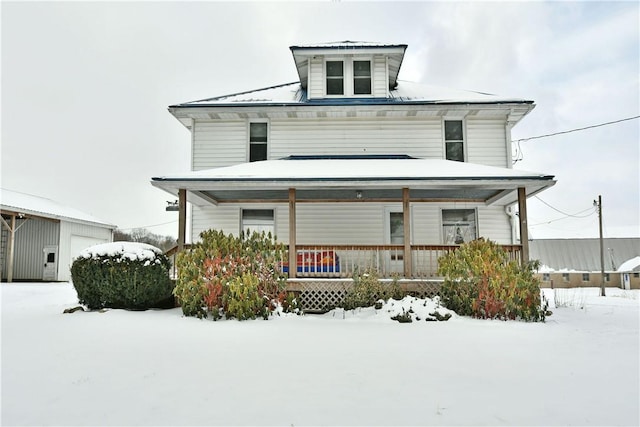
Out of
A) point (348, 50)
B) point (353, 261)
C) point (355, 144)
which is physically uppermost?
point (348, 50)

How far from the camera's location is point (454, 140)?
516 inches

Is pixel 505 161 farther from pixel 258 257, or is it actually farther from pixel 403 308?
pixel 258 257

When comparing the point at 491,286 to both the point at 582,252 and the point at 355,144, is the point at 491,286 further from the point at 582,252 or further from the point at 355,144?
the point at 582,252

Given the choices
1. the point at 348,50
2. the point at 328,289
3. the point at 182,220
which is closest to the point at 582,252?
the point at 348,50

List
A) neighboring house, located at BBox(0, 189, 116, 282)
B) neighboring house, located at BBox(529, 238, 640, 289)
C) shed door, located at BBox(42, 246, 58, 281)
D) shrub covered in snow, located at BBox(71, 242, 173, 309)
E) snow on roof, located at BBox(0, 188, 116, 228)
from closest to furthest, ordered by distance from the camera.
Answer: shrub covered in snow, located at BBox(71, 242, 173, 309) → snow on roof, located at BBox(0, 188, 116, 228) → neighboring house, located at BBox(0, 189, 116, 282) → shed door, located at BBox(42, 246, 58, 281) → neighboring house, located at BBox(529, 238, 640, 289)

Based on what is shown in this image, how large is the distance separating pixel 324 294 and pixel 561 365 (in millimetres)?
5678

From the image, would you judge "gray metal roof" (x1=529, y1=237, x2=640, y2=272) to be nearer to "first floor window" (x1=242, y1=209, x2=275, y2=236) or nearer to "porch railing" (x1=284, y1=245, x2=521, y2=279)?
"porch railing" (x1=284, y1=245, x2=521, y2=279)

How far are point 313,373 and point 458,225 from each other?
9619 millimetres

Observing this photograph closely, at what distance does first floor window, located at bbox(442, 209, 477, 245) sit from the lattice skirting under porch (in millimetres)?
3502

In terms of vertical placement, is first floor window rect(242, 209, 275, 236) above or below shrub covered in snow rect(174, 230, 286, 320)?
above

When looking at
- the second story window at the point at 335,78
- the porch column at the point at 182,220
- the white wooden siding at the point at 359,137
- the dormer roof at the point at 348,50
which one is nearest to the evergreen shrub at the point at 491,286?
the white wooden siding at the point at 359,137

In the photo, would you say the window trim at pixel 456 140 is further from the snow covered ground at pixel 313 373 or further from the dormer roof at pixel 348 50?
the snow covered ground at pixel 313 373

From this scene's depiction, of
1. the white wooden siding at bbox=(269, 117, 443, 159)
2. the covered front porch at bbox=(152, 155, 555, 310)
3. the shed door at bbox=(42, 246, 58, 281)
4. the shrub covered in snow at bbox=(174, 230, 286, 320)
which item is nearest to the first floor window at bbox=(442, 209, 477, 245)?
the covered front porch at bbox=(152, 155, 555, 310)

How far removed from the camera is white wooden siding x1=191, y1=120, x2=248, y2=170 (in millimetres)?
13148
